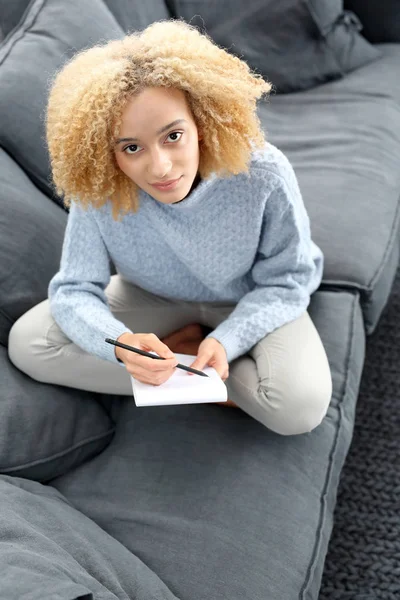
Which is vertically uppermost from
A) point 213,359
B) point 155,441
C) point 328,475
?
point 213,359

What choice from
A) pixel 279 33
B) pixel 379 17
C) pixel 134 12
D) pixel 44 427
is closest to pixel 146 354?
pixel 44 427

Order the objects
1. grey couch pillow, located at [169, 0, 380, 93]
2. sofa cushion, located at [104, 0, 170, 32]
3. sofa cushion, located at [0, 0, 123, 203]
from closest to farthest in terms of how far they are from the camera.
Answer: sofa cushion, located at [0, 0, 123, 203] < sofa cushion, located at [104, 0, 170, 32] < grey couch pillow, located at [169, 0, 380, 93]

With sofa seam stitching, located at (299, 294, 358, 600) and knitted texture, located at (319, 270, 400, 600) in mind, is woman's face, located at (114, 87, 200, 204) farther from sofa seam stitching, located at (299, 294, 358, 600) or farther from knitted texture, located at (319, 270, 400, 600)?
knitted texture, located at (319, 270, 400, 600)

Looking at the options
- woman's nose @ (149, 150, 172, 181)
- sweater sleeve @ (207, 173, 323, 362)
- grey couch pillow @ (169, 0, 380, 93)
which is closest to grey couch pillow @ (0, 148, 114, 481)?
sweater sleeve @ (207, 173, 323, 362)

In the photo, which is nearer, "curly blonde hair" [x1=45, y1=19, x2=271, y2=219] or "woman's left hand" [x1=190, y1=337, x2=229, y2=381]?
"curly blonde hair" [x1=45, y1=19, x2=271, y2=219]

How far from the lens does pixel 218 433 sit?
1.20 meters

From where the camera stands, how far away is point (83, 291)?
1242 millimetres

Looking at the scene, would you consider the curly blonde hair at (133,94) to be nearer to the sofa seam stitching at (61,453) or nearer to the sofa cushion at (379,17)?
the sofa seam stitching at (61,453)

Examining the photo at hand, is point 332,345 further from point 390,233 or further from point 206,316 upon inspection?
point 390,233

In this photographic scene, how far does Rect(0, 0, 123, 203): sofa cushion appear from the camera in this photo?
1377mm

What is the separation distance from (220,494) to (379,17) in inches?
66.6

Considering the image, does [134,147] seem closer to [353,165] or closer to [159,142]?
[159,142]

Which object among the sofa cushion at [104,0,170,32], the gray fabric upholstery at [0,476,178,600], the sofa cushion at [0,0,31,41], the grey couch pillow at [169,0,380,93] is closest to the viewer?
the gray fabric upholstery at [0,476,178,600]

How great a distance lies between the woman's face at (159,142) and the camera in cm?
97
